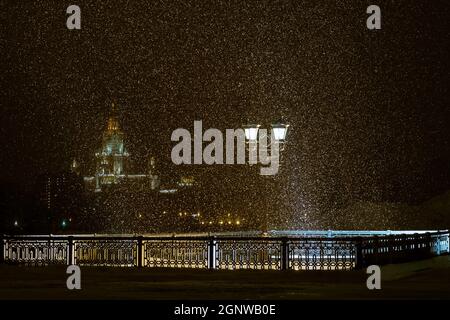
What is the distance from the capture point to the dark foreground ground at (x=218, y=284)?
63.6ft

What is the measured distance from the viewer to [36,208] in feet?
362

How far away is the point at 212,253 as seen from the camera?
29.3 m

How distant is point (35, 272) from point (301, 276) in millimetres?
7760

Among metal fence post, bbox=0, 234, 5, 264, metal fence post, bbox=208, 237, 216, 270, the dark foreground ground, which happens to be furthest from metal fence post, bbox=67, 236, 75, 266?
metal fence post, bbox=208, 237, 216, 270

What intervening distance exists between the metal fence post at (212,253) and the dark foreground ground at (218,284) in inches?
56.7

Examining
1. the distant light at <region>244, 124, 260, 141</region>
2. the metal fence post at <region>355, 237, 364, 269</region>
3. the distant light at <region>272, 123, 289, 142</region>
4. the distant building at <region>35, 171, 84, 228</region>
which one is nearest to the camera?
the distant light at <region>272, 123, 289, 142</region>

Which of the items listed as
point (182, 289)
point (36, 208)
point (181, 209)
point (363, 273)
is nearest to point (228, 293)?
point (182, 289)

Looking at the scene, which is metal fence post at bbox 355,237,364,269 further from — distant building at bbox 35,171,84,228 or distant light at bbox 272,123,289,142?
distant building at bbox 35,171,84,228

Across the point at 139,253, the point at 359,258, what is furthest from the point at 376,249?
the point at 139,253

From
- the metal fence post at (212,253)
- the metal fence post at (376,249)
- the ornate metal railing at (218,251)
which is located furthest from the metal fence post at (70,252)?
the metal fence post at (376,249)

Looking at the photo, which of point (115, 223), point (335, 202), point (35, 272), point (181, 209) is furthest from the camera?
point (181, 209)

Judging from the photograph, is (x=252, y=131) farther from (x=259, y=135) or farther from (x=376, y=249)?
(x=376, y=249)

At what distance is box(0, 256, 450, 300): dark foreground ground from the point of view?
1939cm
